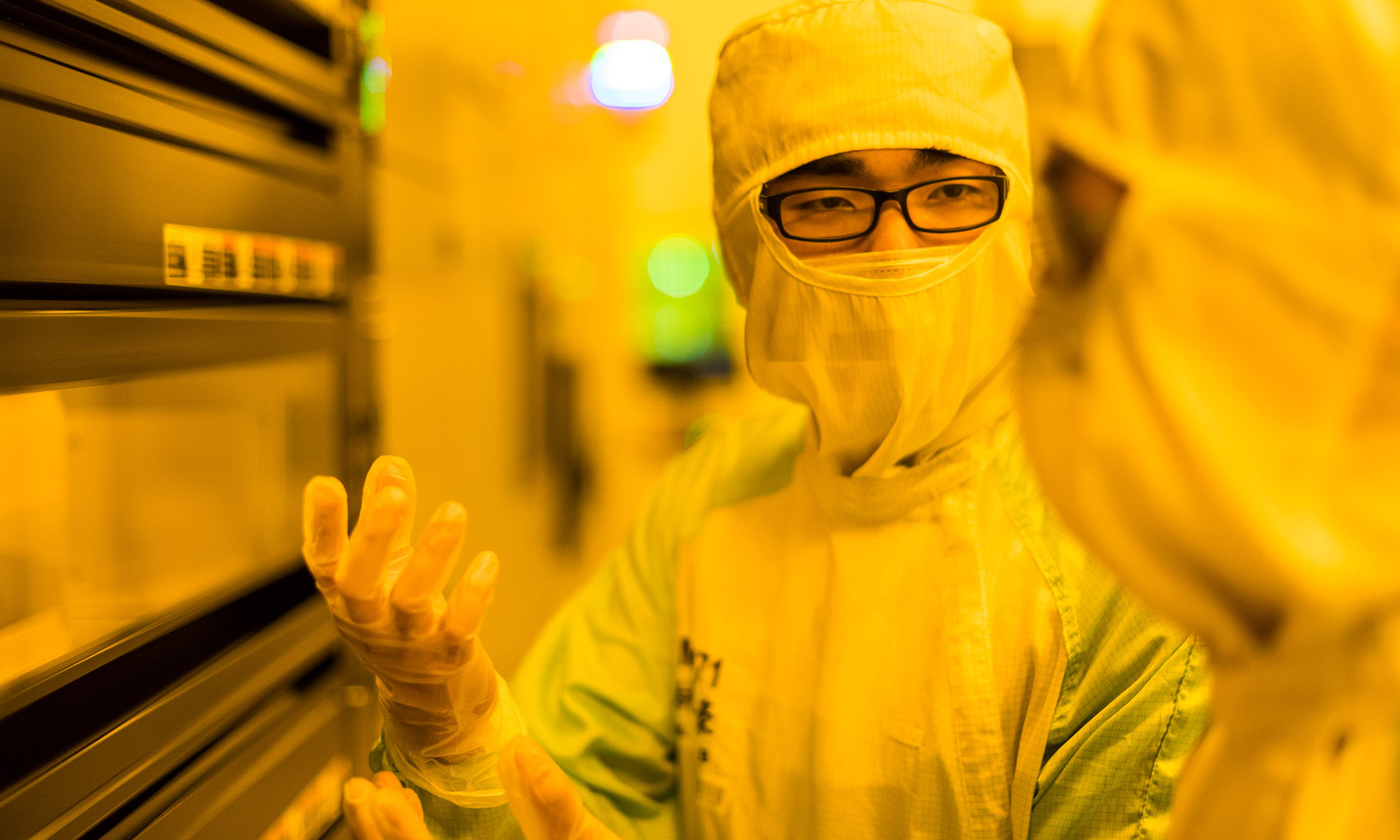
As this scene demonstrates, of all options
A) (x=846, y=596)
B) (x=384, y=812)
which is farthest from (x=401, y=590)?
(x=846, y=596)

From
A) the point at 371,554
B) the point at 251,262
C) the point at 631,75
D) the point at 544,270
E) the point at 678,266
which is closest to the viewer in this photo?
the point at 371,554

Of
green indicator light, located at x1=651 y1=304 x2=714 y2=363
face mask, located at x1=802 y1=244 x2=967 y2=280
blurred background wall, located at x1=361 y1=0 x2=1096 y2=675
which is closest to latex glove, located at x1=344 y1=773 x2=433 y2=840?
blurred background wall, located at x1=361 y1=0 x2=1096 y2=675

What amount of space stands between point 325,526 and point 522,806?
278mm

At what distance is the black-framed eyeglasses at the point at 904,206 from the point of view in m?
0.82

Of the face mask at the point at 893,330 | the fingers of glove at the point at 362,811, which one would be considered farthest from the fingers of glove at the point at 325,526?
the face mask at the point at 893,330

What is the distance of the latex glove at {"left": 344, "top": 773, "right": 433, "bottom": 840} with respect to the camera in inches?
25.6

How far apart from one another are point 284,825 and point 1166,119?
108cm

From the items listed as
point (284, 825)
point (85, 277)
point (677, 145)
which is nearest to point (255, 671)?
point (284, 825)

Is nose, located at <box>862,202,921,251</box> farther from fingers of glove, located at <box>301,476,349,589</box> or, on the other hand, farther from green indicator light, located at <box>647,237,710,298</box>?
green indicator light, located at <box>647,237,710,298</box>

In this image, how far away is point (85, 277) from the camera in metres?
0.66

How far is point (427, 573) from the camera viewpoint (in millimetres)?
606

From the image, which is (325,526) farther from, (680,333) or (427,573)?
(680,333)

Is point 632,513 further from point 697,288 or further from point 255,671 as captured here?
point 255,671

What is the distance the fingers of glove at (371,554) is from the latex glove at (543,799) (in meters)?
0.17
